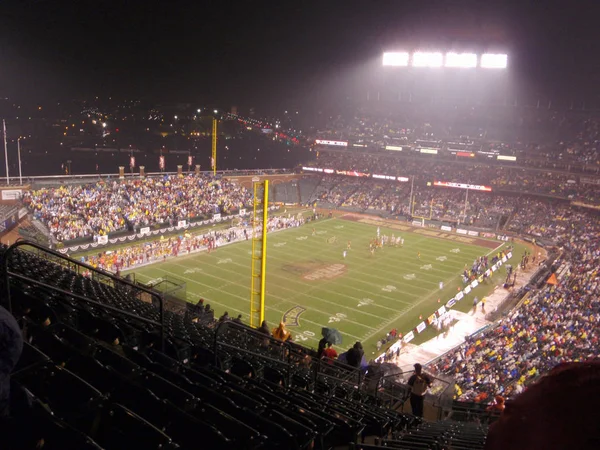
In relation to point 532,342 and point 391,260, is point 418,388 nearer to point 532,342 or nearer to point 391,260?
point 532,342

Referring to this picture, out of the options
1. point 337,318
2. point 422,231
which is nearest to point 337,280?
point 337,318

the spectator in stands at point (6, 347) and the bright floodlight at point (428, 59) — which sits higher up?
the bright floodlight at point (428, 59)

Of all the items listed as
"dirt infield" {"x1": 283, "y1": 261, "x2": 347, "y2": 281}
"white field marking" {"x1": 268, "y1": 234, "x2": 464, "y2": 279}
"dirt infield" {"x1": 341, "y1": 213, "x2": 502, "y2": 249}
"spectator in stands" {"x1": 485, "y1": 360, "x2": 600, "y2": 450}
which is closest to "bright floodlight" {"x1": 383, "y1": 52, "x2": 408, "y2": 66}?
"dirt infield" {"x1": 341, "y1": 213, "x2": 502, "y2": 249}

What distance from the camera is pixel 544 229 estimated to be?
4741cm

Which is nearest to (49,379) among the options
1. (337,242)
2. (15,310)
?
(15,310)

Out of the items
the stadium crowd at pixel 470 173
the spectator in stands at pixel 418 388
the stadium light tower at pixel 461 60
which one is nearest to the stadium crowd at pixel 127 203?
the stadium crowd at pixel 470 173

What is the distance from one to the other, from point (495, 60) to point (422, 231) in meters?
24.0

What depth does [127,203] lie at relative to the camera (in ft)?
136

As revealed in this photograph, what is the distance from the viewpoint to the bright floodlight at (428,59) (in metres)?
60.0

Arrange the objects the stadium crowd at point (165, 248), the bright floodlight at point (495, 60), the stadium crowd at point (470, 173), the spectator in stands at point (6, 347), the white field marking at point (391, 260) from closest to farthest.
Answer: the spectator in stands at point (6, 347) < the stadium crowd at point (165, 248) < the white field marking at point (391, 260) < the stadium crowd at point (470, 173) < the bright floodlight at point (495, 60)

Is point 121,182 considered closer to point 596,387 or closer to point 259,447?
point 259,447

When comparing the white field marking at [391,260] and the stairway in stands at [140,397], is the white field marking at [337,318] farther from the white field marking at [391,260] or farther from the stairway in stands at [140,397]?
the stairway in stands at [140,397]

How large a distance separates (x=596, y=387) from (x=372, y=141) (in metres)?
74.5

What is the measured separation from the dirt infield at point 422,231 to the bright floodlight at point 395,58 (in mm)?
22116
